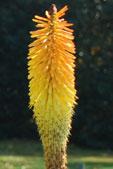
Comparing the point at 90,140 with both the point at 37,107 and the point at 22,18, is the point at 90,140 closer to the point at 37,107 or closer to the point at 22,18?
the point at 22,18

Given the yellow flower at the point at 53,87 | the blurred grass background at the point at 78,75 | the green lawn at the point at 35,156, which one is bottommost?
the yellow flower at the point at 53,87

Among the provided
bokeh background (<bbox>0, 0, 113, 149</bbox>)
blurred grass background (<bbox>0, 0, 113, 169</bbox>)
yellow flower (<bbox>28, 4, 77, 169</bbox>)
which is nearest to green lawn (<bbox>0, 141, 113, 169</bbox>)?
blurred grass background (<bbox>0, 0, 113, 169</bbox>)

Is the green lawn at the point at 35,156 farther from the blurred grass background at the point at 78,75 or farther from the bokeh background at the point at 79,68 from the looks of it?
the bokeh background at the point at 79,68

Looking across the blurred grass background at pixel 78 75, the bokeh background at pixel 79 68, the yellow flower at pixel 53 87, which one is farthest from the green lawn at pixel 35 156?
the yellow flower at pixel 53 87

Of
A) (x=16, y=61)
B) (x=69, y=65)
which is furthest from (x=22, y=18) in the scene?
(x=69, y=65)

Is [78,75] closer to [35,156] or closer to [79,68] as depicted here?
[79,68]

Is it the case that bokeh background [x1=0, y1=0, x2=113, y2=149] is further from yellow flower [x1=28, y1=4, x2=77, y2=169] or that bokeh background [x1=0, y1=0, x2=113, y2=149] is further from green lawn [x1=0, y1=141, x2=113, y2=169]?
yellow flower [x1=28, y1=4, x2=77, y2=169]
